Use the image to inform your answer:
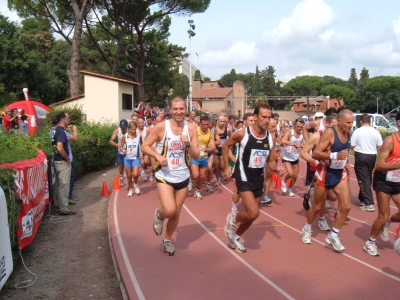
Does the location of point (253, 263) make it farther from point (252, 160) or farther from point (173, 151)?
point (173, 151)

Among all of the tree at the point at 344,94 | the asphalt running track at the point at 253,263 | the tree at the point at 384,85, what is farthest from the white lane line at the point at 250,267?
the tree at the point at 344,94

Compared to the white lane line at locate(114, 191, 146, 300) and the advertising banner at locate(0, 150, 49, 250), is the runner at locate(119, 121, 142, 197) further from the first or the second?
the advertising banner at locate(0, 150, 49, 250)

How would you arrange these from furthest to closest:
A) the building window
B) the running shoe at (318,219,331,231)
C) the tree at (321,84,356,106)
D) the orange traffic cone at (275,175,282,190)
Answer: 1. the tree at (321,84,356,106)
2. the building window
3. the orange traffic cone at (275,175,282,190)
4. the running shoe at (318,219,331,231)

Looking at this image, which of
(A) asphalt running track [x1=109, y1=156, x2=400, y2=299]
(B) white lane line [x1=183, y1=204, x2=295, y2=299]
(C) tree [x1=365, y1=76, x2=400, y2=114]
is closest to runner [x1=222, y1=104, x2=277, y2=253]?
(B) white lane line [x1=183, y1=204, x2=295, y2=299]

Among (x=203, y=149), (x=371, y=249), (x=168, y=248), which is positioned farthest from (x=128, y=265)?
(x=203, y=149)

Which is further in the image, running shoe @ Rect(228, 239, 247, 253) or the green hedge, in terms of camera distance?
running shoe @ Rect(228, 239, 247, 253)

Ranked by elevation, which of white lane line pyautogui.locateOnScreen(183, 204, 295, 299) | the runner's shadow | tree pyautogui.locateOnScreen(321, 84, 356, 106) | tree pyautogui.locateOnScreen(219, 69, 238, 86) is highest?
tree pyautogui.locateOnScreen(219, 69, 238, 86)

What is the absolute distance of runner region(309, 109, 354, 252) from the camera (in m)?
5.61

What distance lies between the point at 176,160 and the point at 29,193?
7.12 ft

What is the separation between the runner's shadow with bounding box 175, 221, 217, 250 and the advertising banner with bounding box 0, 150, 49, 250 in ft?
6.83

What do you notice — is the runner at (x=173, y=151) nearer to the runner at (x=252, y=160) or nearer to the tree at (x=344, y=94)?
the runner at (x=252, y=160)

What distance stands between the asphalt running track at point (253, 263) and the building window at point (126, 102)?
1745 cm

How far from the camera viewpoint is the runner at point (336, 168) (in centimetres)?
561

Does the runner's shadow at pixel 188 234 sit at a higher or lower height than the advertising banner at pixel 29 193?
lower
